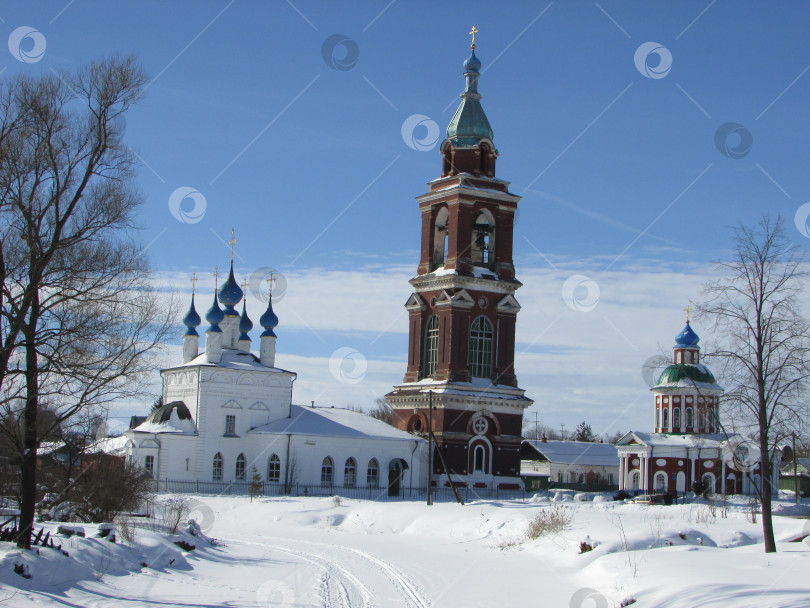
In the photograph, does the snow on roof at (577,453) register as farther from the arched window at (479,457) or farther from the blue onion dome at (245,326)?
the blue onion dome at (245,326)

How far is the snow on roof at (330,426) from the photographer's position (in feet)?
169

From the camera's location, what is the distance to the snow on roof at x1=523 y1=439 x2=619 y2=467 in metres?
83.2

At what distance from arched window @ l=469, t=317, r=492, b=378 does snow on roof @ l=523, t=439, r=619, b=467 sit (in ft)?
87.3

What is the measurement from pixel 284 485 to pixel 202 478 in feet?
13.1

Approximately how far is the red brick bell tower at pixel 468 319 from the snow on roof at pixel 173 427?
1209 cm

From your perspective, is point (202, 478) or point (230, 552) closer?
point (230, 552)

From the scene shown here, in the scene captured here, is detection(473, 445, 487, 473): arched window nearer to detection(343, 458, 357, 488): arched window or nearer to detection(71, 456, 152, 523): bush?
detection(343, 458, 357, 488): arched window

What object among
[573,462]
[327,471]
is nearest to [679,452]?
[573,462]

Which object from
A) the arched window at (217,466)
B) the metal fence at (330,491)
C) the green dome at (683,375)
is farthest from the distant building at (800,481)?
the arched window at (217,466)

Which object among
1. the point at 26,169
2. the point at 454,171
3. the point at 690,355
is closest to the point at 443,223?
the point at 454,171

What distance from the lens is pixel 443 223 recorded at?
57.6 metres

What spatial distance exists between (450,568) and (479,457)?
32.0 m

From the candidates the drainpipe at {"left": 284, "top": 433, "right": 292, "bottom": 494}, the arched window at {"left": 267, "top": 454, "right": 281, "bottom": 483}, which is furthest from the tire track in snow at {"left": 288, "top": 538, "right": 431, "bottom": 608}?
the arched window at {"left": 267, "top": 454, "right": 281, "bottom": 483}

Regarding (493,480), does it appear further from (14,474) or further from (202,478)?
(14,474)
